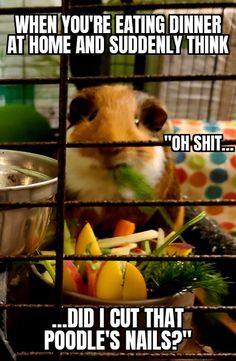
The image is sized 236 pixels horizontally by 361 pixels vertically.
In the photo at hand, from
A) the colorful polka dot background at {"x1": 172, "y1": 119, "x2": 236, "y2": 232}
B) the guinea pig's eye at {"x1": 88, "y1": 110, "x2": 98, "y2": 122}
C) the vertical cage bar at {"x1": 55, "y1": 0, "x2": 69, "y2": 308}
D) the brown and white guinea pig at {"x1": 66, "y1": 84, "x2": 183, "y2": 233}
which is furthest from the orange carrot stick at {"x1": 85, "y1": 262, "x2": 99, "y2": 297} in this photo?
the colorful polka dot background at {"x1": 172, "y1": 119, "x2": 236, "y2": 232}

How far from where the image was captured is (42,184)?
771 mm

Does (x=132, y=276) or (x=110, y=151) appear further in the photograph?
(x=110, y=151)

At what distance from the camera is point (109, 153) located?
4.39 feet

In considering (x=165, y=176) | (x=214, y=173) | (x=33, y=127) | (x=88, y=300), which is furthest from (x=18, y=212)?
(x=214, y=173)

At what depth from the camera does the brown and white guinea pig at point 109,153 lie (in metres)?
1.38

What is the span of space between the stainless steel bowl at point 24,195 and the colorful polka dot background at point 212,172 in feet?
3.26

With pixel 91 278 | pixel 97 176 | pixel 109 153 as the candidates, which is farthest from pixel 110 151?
pixel 91 278

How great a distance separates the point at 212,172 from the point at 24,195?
1.22 m

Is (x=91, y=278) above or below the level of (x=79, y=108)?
below

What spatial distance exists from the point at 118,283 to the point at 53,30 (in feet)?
1.64

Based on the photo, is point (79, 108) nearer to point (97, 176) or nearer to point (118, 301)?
point (97, 176)

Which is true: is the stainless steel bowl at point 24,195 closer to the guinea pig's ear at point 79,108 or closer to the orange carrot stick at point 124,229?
the orange carrot stick at point 124,229

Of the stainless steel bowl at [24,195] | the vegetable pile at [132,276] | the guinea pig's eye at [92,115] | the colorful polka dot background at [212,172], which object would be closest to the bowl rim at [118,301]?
the vegetable pile at [132,276]

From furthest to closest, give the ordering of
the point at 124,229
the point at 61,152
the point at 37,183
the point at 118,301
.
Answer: the point at 124,229 → the point at 118,301 → the point at 37,183 → the point at 61,152
